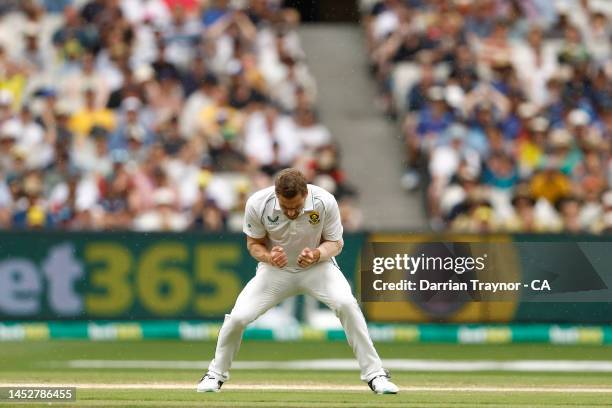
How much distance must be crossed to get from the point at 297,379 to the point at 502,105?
740cm

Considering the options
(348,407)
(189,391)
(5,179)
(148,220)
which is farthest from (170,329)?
(348,407)

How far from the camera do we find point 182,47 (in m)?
18.8

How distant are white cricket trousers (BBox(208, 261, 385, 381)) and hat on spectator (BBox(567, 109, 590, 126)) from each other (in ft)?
27.8

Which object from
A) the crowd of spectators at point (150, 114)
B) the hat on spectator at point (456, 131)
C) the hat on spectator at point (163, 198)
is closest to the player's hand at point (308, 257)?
the crowd of spectators at point (150, 114)

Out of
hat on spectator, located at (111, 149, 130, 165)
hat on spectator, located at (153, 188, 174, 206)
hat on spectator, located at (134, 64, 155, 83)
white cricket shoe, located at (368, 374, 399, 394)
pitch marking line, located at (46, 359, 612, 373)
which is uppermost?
hat on spectator, located at (134, 64, 155, 83)

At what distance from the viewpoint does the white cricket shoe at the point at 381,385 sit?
10.6 m

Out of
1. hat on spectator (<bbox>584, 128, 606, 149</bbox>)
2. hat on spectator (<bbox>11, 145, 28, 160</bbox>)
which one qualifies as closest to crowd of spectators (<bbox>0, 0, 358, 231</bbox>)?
hat on spectator (<bbox>11, 145, 28, 160</bbox>)

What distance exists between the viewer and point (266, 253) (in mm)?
10328

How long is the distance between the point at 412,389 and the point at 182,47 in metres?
8.37

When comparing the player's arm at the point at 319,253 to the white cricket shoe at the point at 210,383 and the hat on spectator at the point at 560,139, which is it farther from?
the hat on spectator at the point at 560,139

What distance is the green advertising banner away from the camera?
15.4 metres

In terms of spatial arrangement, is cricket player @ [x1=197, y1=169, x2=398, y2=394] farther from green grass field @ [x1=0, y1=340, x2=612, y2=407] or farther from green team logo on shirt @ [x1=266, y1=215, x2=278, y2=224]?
green grass field @ [x1=0, y1=340, x2=612, y2=407]

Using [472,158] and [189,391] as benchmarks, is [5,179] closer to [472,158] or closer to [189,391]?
[472,158]

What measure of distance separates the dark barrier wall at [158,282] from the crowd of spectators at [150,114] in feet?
1.34
